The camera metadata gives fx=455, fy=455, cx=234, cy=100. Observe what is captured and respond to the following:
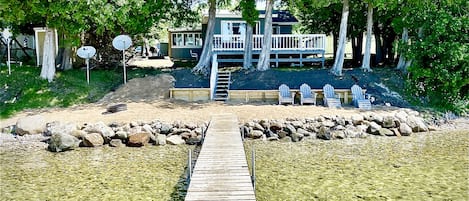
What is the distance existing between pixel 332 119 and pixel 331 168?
14.5 ft

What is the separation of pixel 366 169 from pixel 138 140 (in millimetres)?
5755

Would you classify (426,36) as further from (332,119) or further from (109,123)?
(109,123)

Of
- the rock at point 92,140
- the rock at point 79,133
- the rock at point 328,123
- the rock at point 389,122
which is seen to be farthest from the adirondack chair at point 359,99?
the rock at point 79,133

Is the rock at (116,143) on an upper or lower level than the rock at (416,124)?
lower

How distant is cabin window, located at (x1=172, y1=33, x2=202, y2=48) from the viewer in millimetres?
30078

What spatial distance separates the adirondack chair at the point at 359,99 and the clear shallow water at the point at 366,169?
2.95m

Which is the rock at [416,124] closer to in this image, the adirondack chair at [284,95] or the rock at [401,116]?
the rock at [401,116]

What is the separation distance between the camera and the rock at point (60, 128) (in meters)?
12.2

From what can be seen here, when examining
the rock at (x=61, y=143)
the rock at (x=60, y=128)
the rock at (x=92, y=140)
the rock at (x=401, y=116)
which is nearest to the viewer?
the rock at (x=61, y=143)

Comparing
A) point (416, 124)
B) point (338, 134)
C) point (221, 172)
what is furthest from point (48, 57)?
point (416, 124)

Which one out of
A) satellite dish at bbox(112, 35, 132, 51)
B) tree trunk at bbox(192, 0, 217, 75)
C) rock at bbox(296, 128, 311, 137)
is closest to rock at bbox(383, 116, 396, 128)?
rock at bbox(296, 128, 311, 137)

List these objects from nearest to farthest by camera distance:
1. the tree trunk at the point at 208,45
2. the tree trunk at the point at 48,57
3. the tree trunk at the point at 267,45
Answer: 1. the tree trunk at the point at 48,57
2. the tree trunk at the point at 267,45
3. the tree trunk at the point at 208,45

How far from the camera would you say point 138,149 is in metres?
11.4

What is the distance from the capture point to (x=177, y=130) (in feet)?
41.0
